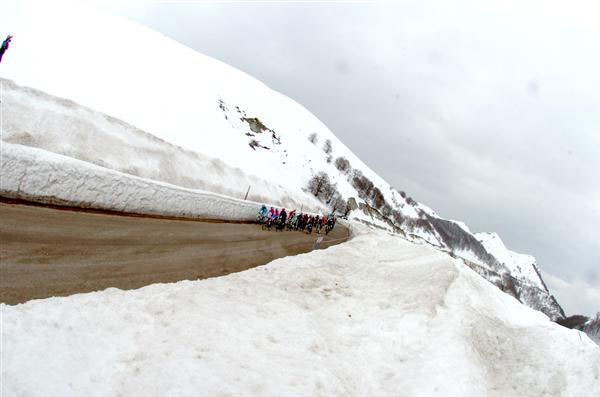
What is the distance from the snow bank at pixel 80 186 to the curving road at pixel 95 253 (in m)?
0.79

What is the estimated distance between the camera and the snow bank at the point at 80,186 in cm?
1101

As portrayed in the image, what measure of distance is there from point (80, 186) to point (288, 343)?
10456 mm

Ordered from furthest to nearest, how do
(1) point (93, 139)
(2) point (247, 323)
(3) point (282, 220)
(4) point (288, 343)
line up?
(3) point (282, 220) < (1) point (93, 139) < (2) point (247, 323) < (4) point (288, 343)

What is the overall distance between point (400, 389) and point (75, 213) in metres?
12.2

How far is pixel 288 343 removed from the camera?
8.88m

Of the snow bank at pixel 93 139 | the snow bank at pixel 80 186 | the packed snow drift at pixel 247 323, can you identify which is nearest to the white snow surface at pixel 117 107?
the snow bank at pixel 93 139

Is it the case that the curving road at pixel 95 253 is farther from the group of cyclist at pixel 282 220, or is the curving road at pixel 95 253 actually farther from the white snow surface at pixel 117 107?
the group of cyclist at pixel 282 220

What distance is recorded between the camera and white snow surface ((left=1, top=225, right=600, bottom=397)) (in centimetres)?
592

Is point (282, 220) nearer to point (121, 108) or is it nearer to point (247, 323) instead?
point (247, 323)

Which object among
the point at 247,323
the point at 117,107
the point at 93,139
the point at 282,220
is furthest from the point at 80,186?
the point at 117,107

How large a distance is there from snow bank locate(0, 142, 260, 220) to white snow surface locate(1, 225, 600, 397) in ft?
20.7

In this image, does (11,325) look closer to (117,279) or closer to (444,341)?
(117,279)

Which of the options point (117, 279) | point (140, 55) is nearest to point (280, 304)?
point (117, 279)

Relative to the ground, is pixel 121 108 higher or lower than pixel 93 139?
higher
